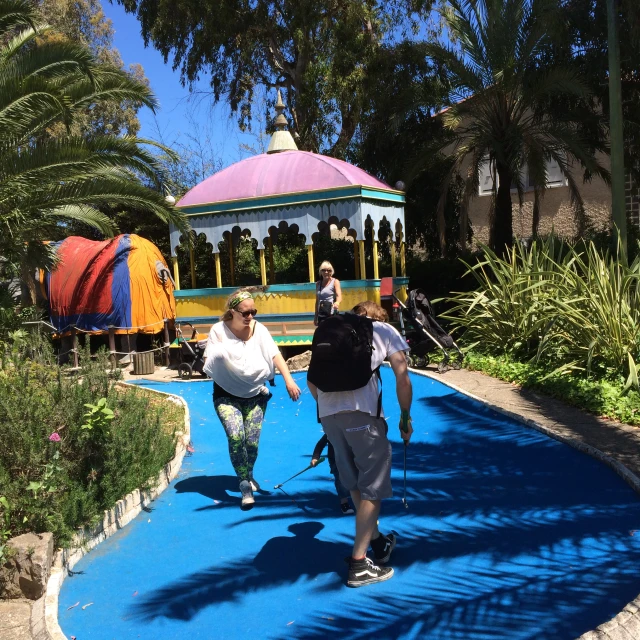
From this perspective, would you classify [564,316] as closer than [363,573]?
No

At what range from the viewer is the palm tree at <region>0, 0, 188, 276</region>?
10.2 metres

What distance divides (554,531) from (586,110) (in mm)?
14294

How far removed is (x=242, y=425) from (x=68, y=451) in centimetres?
134

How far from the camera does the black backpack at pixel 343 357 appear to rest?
418cm

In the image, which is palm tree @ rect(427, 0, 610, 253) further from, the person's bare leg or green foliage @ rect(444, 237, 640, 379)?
the person's bare leg

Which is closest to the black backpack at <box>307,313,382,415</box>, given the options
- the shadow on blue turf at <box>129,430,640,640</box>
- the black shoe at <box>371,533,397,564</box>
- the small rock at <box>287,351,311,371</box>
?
the black shoe at <box>371,533,397,564</box>

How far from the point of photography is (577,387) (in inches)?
347

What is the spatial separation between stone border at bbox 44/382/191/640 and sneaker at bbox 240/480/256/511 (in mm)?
858

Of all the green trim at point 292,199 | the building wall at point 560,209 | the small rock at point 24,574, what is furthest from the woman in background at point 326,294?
the building wall at point 560,209

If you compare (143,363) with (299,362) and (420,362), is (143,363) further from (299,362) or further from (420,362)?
(420,362)

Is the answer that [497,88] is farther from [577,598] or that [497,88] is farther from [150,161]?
[577,598]

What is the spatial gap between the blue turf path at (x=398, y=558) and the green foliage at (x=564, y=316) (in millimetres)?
2426

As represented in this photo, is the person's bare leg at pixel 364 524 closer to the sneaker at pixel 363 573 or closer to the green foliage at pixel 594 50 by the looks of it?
the sneaker at pixel 363 573

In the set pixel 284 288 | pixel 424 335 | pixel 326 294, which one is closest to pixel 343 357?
pixel 326 294
